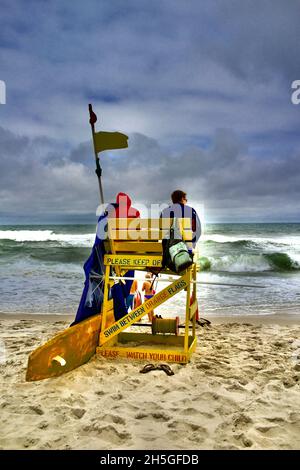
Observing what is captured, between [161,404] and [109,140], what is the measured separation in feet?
10.9

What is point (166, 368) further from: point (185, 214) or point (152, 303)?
point (185, 214)

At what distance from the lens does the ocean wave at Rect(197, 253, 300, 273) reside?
20.8 meters

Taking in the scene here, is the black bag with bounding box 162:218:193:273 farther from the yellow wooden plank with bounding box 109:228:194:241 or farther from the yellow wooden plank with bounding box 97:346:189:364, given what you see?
the yellow wooden plank with bounding box 97:346:189:364

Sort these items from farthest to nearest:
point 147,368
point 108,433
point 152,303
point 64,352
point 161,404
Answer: point 152,303
point 147,368
point 64,352
point 161,404
point 108,433

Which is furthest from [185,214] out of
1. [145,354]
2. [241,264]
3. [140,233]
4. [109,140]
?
[241,264]

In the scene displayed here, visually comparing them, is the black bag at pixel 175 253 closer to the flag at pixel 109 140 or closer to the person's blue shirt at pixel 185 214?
the person's blue shirt at pixel 185 214

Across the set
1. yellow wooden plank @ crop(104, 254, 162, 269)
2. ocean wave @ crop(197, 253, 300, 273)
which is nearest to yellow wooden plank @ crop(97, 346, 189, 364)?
yellow wooden plank @ crop(104, 254, 162, 269)

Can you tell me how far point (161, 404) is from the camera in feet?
13.0

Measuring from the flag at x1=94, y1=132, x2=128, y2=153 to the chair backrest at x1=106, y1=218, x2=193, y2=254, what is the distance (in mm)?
1002

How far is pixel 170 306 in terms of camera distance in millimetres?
9523

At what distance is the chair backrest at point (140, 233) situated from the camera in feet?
16.8

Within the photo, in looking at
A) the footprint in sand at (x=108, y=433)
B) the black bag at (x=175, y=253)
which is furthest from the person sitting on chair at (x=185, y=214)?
the footprint in sand at (x=108, y=433)
